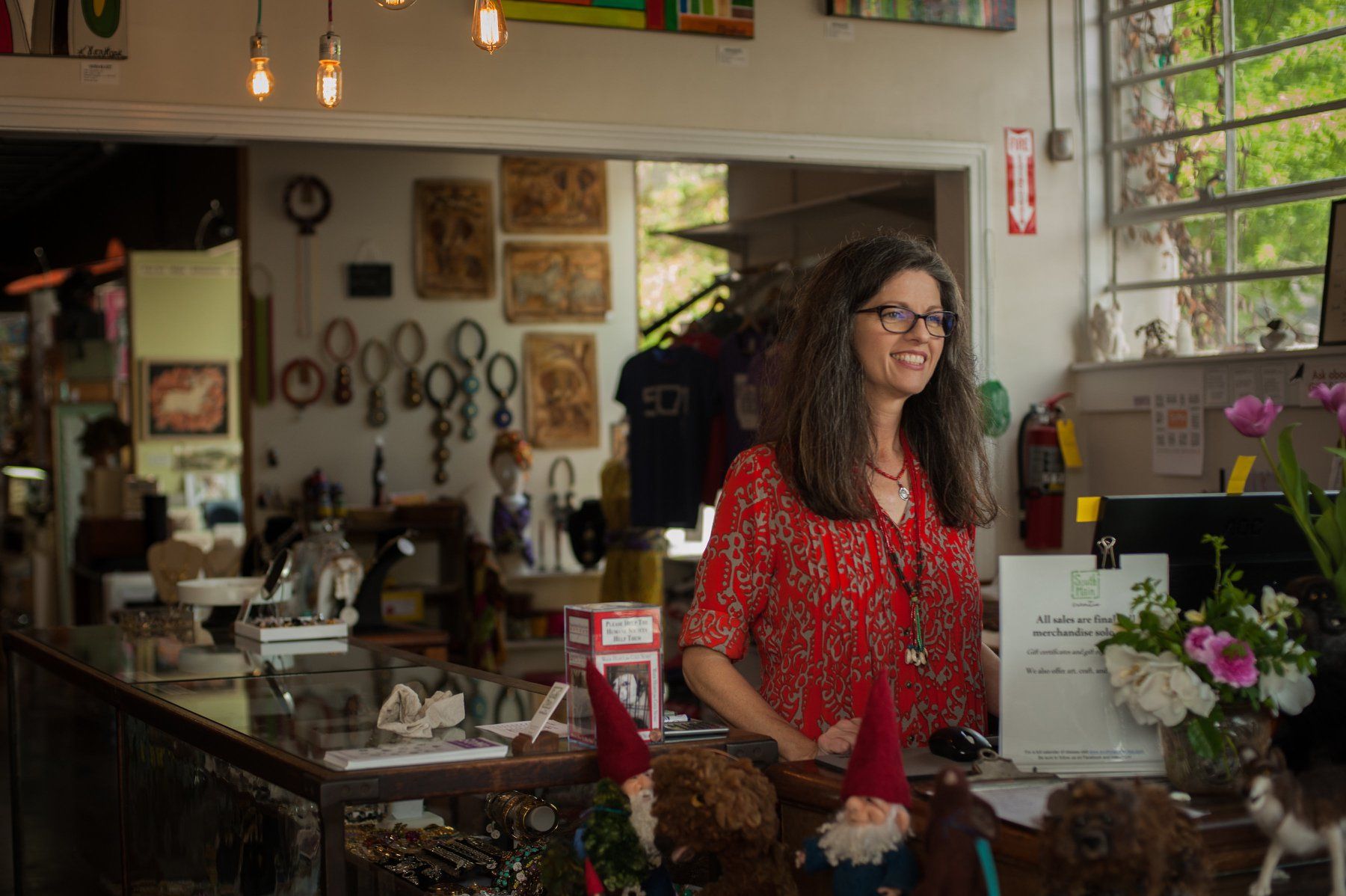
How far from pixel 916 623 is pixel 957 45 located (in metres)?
3.55

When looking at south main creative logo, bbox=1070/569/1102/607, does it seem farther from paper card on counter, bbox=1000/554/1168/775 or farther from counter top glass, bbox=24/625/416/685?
counter top glass, bbox=24/625/416/685

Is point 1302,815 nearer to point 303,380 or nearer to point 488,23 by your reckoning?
point 488,23

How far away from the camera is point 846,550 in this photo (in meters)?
2.39

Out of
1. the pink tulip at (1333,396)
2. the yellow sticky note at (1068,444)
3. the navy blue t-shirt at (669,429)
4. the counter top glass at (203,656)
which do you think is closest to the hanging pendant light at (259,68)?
the counter top glass at (203,656)

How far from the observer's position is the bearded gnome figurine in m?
1.80

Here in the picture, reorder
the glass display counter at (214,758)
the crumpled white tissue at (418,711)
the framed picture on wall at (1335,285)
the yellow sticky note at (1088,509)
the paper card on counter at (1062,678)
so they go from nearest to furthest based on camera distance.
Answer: the paper card on counter at (1062,678)
the glass display counter at (214,758)
the yellow sticky note at (1088,509)
the crumpled white tissue at (418,711)
the framed picture on wall at (1335,285)

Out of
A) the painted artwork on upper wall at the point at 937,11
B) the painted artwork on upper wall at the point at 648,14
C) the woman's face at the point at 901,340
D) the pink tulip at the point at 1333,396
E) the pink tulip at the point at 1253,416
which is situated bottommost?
the pink tulip at the point at 1253,416

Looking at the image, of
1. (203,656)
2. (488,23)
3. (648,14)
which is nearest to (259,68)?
(488,23)

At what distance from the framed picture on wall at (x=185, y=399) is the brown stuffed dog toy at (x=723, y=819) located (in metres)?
9.06

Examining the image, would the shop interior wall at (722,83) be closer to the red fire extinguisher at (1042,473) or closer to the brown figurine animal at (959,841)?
the red fire extinguisher at (1042,473)

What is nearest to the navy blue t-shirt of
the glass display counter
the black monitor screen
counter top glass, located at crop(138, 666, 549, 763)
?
the glass display counter

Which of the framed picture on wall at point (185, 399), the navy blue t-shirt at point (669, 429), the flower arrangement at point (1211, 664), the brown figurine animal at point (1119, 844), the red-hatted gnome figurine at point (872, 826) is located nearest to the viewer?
the brown figurine animal at point (1119, 844)

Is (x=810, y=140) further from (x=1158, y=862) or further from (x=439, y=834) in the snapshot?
(x=1158, y=862)

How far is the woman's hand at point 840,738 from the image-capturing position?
6.91 feet
